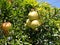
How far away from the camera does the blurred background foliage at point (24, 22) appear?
1.96m

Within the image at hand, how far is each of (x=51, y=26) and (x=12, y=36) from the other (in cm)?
33

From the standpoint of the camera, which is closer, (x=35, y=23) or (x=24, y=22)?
(x=35, y=23)

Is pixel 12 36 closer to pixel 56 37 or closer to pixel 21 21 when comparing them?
pixel 21 21

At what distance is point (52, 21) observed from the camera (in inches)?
78.5

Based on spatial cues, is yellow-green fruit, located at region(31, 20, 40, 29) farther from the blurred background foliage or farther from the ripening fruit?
the ripening fruit

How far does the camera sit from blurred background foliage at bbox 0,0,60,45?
1958 millimetres

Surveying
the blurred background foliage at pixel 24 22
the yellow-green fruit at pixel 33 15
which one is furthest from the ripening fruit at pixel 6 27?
the yellow-green fruit at pixel 33 15

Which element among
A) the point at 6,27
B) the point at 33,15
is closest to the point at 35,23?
the point at 33,15

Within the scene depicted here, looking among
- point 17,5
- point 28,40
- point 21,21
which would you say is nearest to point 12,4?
point 17,5

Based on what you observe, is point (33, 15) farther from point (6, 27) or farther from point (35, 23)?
point (6, 27)

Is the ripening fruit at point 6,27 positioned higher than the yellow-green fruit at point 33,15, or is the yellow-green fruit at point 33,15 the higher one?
the yellow-green fruit at point 33,15

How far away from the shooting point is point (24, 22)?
2035 millimetres

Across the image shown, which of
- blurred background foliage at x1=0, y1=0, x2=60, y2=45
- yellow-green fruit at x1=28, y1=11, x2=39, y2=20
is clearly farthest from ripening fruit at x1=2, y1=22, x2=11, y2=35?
yellow-green fruit at x1=28, y1=11, x2=39, y2=20

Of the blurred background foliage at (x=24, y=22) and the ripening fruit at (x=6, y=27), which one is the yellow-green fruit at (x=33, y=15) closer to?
the blurred background foliage at (x=24, y=22)
